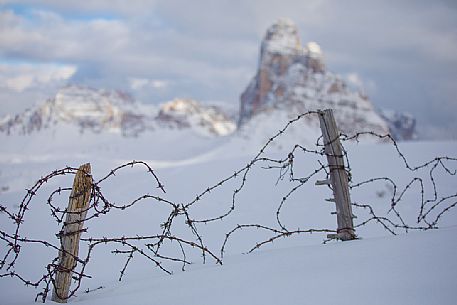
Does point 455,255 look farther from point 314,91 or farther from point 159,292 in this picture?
point 314,91

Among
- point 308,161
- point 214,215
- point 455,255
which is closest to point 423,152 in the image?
point 308,161

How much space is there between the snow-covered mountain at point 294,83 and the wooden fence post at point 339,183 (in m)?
91.7

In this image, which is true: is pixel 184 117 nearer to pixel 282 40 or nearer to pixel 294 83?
pixel 282 40

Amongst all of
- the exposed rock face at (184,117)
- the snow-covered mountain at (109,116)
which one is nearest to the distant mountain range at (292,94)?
the snow-covered mountain at (109,116)

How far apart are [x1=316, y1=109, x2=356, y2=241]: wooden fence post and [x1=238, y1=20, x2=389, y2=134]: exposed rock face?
91.9 metres

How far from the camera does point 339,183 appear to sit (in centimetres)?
320

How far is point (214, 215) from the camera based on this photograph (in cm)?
770

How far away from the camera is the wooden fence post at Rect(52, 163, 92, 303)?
267 cm

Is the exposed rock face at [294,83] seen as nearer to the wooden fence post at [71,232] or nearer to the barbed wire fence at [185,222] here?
the barbed wire fence at [185,222]

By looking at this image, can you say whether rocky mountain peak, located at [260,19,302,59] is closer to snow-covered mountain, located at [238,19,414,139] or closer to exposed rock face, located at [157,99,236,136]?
snow-covered mountain, located at [238,19,414,139]

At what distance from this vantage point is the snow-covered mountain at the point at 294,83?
334 feet

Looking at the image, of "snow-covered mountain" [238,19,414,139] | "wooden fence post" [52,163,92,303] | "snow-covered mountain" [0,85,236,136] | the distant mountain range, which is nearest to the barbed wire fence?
"wooden fence post" [52,163,92,303]

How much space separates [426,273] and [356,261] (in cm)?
38

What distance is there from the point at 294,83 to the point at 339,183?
10526 cm
